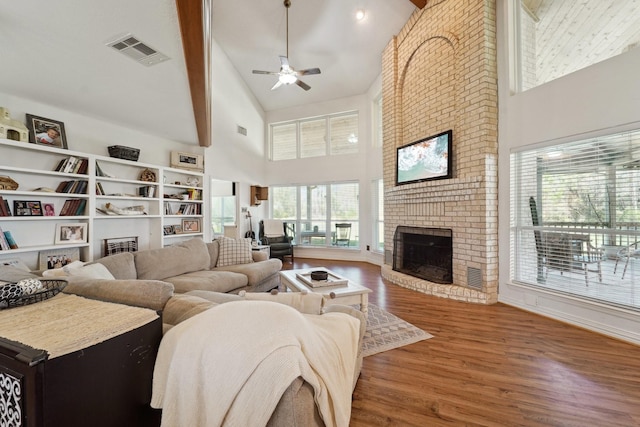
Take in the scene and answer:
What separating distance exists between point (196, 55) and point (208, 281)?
273cm

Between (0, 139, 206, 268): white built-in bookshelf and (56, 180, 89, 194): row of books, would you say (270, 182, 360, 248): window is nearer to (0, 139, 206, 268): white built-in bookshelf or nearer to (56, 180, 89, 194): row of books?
(0, 139, 206, 268): white built-in bookshelf

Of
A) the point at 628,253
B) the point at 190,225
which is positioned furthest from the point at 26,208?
the point at 628,253

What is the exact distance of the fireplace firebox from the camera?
4.02 m

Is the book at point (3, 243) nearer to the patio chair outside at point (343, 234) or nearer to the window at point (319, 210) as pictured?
the window at point (319, 210)

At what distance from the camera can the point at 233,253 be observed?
13.1 feet

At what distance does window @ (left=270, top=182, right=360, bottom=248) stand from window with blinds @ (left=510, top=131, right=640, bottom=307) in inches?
147

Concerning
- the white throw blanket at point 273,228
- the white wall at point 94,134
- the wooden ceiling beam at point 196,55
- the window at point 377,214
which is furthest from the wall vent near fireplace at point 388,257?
the white wall at point 94,134

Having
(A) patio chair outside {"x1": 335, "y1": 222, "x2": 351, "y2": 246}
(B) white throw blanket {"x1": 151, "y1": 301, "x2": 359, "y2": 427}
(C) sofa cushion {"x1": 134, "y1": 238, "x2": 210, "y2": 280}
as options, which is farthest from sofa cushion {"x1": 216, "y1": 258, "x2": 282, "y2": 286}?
(A) patio chair outside {"x1": 335, "y1": 222, "x2": 351, "y2": 246}

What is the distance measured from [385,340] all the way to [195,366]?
2048 mm

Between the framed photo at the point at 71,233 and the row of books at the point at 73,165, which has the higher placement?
the row of books at the point at 73,165

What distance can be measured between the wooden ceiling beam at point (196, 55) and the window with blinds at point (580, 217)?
3.97 metres

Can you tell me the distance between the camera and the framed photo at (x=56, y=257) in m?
3.19

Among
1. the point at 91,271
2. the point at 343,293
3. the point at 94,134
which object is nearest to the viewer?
the point at 91,271

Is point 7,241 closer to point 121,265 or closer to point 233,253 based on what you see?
point 121,265
